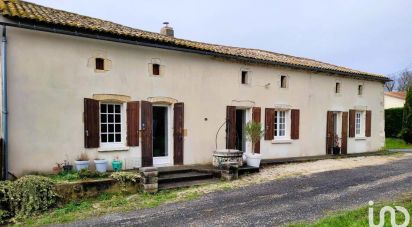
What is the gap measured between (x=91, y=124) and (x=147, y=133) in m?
1.67

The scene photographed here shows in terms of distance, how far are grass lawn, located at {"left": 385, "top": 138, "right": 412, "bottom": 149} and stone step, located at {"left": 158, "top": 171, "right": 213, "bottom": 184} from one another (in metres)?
16.0

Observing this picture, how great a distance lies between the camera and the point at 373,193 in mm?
7891

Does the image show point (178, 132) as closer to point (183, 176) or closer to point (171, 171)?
point (171, 171)

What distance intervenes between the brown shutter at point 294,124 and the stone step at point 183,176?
531 centimetres

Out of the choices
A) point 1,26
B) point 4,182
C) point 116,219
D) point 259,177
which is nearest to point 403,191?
point 259,177

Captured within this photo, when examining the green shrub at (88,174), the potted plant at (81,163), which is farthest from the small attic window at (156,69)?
the green shrub at (88,174)

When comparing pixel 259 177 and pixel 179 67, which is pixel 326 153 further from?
pixel 179 67

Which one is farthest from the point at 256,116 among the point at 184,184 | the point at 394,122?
the point at 394,122

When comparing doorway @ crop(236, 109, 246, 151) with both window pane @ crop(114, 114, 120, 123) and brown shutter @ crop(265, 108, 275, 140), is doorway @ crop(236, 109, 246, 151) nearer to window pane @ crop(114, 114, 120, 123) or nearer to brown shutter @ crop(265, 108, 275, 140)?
brown shutter @ crop(265, 108, 275, 140)

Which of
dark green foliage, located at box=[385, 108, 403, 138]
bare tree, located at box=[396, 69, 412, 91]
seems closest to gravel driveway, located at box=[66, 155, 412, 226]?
dark green foliage, located at box=[385, 108, 403, 138]

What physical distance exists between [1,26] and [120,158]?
4.33m

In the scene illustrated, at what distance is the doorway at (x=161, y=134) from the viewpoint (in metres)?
10.4

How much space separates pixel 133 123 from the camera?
9.62 m

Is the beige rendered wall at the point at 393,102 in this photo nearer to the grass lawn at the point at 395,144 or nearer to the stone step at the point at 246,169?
the grass lawn at the point at 395,144
